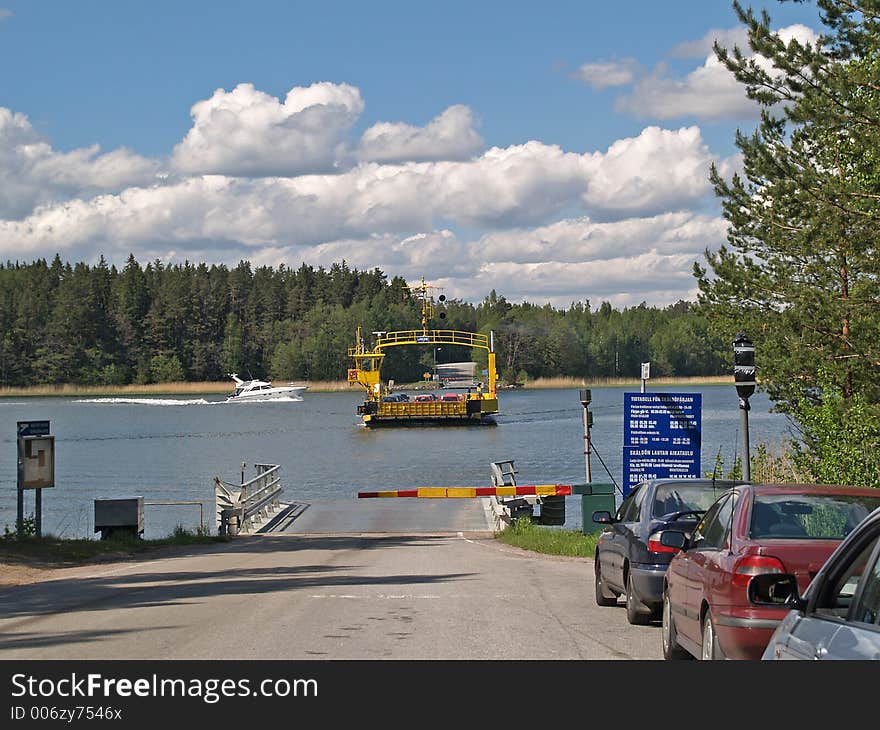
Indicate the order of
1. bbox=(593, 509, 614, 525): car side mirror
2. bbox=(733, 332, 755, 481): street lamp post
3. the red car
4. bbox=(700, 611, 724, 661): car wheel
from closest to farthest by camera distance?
the red car < bbox=(700, 611, 724, 661): car wheel < bbox=(593, 509, 614, 525): car side mirror < bbox=(733, 332, 755, 481): street lamp post

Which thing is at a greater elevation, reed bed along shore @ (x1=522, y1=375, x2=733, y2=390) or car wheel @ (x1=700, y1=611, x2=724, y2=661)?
car wheel @ (x1=700, y1=611, x2=724, y2=661)

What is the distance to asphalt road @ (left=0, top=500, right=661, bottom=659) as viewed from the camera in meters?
10.0

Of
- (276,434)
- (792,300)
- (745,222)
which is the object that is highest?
(745,222)

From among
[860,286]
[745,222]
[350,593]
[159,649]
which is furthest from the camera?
[745,222]

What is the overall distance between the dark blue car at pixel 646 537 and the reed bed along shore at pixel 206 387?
137291mm

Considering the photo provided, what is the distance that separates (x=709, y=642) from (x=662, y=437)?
570 inches

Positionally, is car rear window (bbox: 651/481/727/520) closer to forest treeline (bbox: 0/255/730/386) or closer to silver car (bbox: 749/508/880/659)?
silver car (bbox: 749/508/880/659)

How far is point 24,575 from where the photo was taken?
702 inches

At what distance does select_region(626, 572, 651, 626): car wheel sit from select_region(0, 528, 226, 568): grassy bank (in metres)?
10.9

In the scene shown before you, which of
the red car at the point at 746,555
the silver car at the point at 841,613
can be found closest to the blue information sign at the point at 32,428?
the red car at the point at 746,555

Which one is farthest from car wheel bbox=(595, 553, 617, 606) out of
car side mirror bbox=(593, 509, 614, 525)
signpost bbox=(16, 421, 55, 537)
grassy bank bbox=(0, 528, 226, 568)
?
signpost bbox=(16, 421, 55, 537)

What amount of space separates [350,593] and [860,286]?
12539 millimetres
